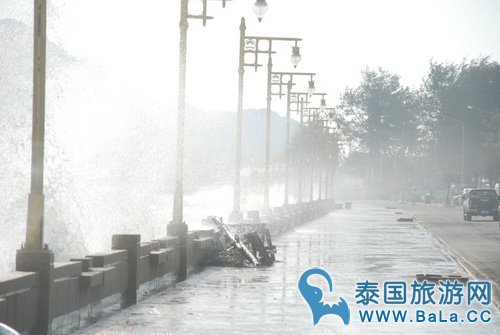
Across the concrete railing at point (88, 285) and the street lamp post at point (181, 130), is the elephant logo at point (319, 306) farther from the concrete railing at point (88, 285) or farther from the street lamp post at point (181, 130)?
the street lamp post at point (181, 130)

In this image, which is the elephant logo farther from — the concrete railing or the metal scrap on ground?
the metal scrap on ground

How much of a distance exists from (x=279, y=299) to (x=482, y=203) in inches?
2185

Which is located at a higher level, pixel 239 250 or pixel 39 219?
pixel 39 219

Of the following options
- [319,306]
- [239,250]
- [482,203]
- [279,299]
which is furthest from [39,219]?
[482,203]

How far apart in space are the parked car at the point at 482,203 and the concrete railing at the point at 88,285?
48494 millimetres

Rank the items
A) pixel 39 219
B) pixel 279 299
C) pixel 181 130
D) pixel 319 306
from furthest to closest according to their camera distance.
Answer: pixel 181 130 < pixel 279 299 < pixel 319 306 < pixel 39 219

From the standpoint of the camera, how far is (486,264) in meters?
30.7

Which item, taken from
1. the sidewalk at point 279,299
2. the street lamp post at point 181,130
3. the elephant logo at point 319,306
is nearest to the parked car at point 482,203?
the sidewalk at point 279,299

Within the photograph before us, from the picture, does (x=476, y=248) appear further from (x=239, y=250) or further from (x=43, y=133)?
(x=43, y=133)

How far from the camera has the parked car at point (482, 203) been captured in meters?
73.6

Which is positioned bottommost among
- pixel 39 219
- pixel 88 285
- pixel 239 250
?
pixel 239 250

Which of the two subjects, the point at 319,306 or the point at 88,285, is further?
the point at 319,306

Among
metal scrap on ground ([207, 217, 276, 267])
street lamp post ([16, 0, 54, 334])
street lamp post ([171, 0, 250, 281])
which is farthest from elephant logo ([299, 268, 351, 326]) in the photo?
metal scrap on ground ([207, 217, 276, 267])

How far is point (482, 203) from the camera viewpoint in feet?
244
